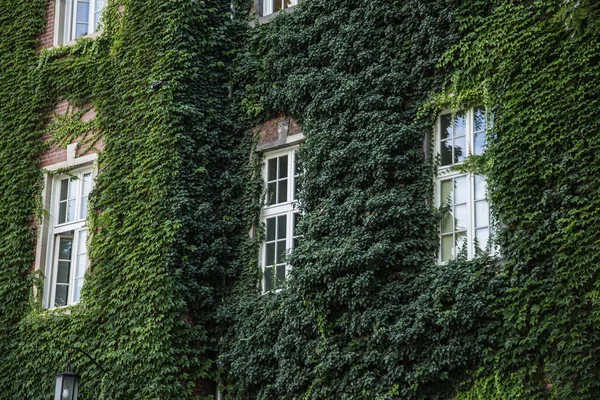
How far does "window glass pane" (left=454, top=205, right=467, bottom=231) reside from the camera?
1238cm

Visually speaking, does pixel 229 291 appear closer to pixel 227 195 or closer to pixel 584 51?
pixel 227 195

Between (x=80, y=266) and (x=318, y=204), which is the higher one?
(x=318, y=204)

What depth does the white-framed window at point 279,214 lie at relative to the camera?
14.1 meters

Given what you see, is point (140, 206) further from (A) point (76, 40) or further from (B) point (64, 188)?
(A) point (76, 40)

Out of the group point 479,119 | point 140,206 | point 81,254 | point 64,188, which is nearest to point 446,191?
point 479,119

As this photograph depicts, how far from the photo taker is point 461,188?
41.3ft

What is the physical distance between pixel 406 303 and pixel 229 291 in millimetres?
2993

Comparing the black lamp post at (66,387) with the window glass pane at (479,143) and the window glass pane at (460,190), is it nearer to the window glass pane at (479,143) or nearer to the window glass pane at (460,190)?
the window glass pane at (460,190)

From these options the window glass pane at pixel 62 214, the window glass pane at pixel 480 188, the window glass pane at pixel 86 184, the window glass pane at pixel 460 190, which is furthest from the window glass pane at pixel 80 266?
the window glass pane at pixel 480 188

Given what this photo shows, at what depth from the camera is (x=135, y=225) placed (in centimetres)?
1430

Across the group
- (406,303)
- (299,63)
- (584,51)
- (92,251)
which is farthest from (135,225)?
(584,51)

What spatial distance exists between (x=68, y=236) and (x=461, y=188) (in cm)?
657

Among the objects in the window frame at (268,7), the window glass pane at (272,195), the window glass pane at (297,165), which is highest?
the window frame at (268,7)

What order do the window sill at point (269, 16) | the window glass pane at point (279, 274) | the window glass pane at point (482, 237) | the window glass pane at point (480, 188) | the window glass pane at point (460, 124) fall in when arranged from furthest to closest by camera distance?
the window sill at point (269, 16) < the window glass pane at point (279, 274) < the window glass pane at point (460, 124) < the window glass pane at point (480, 188) < the window glass pane at point (482, 237)
